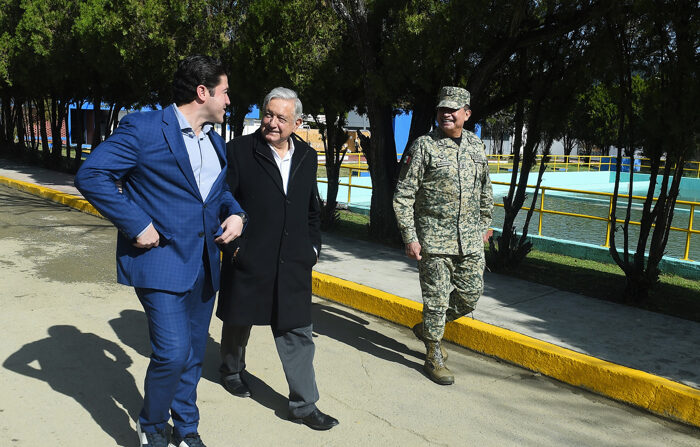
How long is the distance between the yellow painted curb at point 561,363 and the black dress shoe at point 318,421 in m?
1.81

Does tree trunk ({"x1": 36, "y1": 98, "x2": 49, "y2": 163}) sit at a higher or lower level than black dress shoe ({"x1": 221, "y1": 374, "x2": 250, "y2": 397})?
higher

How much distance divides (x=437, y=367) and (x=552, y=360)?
0.87m

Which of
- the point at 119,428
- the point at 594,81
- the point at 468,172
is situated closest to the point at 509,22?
the point at 594,81

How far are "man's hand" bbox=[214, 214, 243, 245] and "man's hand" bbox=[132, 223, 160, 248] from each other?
14.1 inches

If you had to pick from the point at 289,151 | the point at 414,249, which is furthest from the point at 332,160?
the point at 289,151

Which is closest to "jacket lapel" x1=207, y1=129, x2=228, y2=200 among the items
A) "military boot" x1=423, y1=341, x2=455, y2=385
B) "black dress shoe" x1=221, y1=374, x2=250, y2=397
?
"black dress shoe" x1=221, y1=374, x2=250, y2=397

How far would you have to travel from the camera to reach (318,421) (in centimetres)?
368

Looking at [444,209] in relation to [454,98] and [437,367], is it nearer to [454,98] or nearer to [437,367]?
[454,98]

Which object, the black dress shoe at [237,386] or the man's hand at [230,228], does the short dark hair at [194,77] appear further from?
the black dress shoe at [237,386]

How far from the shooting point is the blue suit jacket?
2865 mm

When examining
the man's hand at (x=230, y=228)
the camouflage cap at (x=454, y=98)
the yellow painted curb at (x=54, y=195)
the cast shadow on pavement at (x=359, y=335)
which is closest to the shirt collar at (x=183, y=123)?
the man's hand at (x=230, y=228)

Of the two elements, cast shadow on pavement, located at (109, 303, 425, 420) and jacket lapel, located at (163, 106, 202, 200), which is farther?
cast shadow on pavement, located at (109, 303, 425, 420)

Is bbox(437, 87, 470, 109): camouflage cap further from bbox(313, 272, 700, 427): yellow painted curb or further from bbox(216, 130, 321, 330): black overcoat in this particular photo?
bbox(313, 272, 700, 427): yellow painted curb

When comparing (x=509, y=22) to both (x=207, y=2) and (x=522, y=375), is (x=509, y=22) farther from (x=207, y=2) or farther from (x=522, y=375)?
(x=207, y=2)
